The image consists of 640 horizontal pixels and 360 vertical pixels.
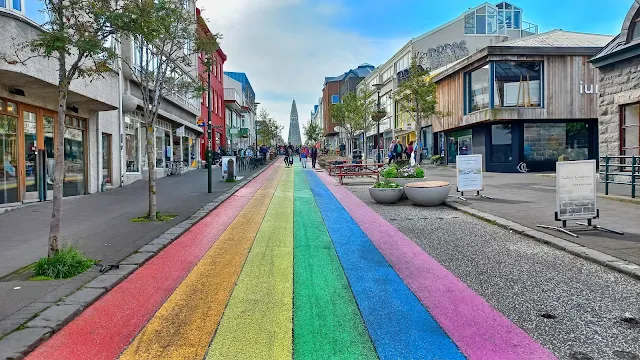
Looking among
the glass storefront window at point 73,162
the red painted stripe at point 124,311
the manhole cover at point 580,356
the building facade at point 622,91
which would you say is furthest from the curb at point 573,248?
the glass storefront window at point 73,162

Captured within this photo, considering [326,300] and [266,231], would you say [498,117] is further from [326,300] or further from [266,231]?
[326,300]

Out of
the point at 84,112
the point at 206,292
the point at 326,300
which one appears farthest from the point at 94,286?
the point at 84,112

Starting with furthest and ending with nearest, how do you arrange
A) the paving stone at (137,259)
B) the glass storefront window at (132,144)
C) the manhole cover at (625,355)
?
the glass storefront window at (132,144)
the paving stone at (137,259)
the manhole cover at (625,355)

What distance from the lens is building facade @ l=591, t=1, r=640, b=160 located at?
15164 mm

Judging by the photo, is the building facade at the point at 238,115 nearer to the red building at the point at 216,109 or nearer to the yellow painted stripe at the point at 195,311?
the red building at the point at 216,109

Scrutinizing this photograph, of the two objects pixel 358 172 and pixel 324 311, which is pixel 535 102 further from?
pixel 324 311

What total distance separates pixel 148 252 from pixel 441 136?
30.7m

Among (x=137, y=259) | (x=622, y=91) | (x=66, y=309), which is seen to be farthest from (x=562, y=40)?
(x=66, y=309)

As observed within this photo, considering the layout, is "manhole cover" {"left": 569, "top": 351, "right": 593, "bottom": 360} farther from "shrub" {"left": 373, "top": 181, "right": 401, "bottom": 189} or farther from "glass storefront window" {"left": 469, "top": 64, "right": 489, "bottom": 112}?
"glass storefront window" {"left": 469, "top": 64, "right": 489, "bottom": 112}

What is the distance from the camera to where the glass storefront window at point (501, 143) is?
2777 centimetres

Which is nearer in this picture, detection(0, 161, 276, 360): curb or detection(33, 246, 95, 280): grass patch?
detection(0, 161, 276, 360): curb

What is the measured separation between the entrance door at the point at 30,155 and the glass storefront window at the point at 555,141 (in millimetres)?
23346

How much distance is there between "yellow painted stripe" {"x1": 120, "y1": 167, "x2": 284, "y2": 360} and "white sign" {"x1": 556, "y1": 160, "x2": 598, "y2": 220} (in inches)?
218

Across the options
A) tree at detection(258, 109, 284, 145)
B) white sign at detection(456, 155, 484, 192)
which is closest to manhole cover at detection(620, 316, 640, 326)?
white sign at detection(456, 155, 484, 192)
